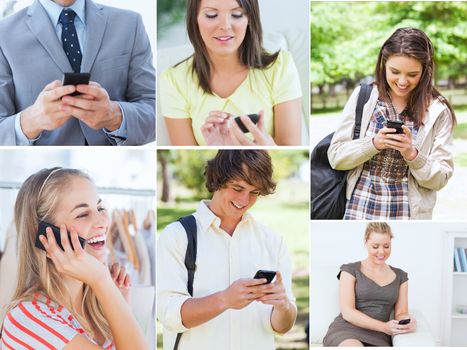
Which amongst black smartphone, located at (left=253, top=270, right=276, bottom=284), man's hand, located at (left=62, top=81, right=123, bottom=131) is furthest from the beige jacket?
man's hand, located at (left=62, top=81, right=123, bottom=131)

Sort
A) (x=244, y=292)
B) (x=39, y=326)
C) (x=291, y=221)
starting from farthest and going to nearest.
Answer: (x=291, y=221), (x=244, y=292), (x=39, y=326)

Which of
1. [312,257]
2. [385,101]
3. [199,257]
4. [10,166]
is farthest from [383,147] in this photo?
[10,166]

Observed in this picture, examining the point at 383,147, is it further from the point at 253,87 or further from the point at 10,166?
the point at 10,166

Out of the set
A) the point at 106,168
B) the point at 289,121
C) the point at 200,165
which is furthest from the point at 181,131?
the point at 289,121

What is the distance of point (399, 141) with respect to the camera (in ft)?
13.6

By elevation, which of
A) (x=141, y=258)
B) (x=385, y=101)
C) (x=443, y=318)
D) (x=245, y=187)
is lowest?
(x=443, y=318)

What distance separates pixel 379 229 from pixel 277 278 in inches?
20.2

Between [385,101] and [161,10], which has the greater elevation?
[161,10]

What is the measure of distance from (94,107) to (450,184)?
64.1 inches

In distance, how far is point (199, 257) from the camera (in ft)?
13.9

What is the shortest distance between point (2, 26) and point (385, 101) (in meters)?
1.75

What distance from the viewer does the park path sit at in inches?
166

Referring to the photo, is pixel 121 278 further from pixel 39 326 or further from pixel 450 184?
pixel 450 184

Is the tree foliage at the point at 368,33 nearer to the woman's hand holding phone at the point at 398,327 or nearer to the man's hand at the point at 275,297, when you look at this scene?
the man's hand at the point at 275,297
